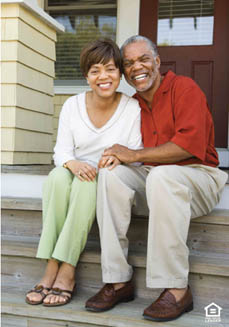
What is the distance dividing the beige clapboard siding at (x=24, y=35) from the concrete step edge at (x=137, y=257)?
1.33 metres

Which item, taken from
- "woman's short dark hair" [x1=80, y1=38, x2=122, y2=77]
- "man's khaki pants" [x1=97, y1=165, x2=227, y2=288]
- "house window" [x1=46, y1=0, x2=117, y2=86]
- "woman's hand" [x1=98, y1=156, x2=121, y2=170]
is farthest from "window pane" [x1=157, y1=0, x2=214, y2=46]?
"woman's hand" [x1=98, y1=156, x2=121, y2=170]

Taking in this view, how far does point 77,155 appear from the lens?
7.53 ft

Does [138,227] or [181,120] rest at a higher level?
[181,120]

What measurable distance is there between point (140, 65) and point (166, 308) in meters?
1.18

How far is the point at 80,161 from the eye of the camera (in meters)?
2.15

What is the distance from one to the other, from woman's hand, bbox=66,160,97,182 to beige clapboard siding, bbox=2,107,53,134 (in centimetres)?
83

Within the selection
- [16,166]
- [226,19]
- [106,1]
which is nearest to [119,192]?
[16,166]

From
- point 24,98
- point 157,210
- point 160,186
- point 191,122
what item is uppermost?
point 24,98

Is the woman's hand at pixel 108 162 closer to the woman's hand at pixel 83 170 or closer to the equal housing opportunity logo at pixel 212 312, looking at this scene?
the woman's hand at pixel 83 170

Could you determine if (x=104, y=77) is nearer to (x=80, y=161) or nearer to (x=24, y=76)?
(x=80, y=161)

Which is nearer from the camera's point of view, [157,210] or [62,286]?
[157,210]

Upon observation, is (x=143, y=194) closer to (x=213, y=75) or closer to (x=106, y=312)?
(x=106, y=312)

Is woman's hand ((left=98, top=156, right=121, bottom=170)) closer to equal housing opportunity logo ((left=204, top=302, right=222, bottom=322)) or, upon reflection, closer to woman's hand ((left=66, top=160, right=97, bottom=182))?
woman's hand ((left=66, top=160, right=97, bottom=182))

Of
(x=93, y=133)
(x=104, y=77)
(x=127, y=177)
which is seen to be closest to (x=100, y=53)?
(x=104, y=77)
